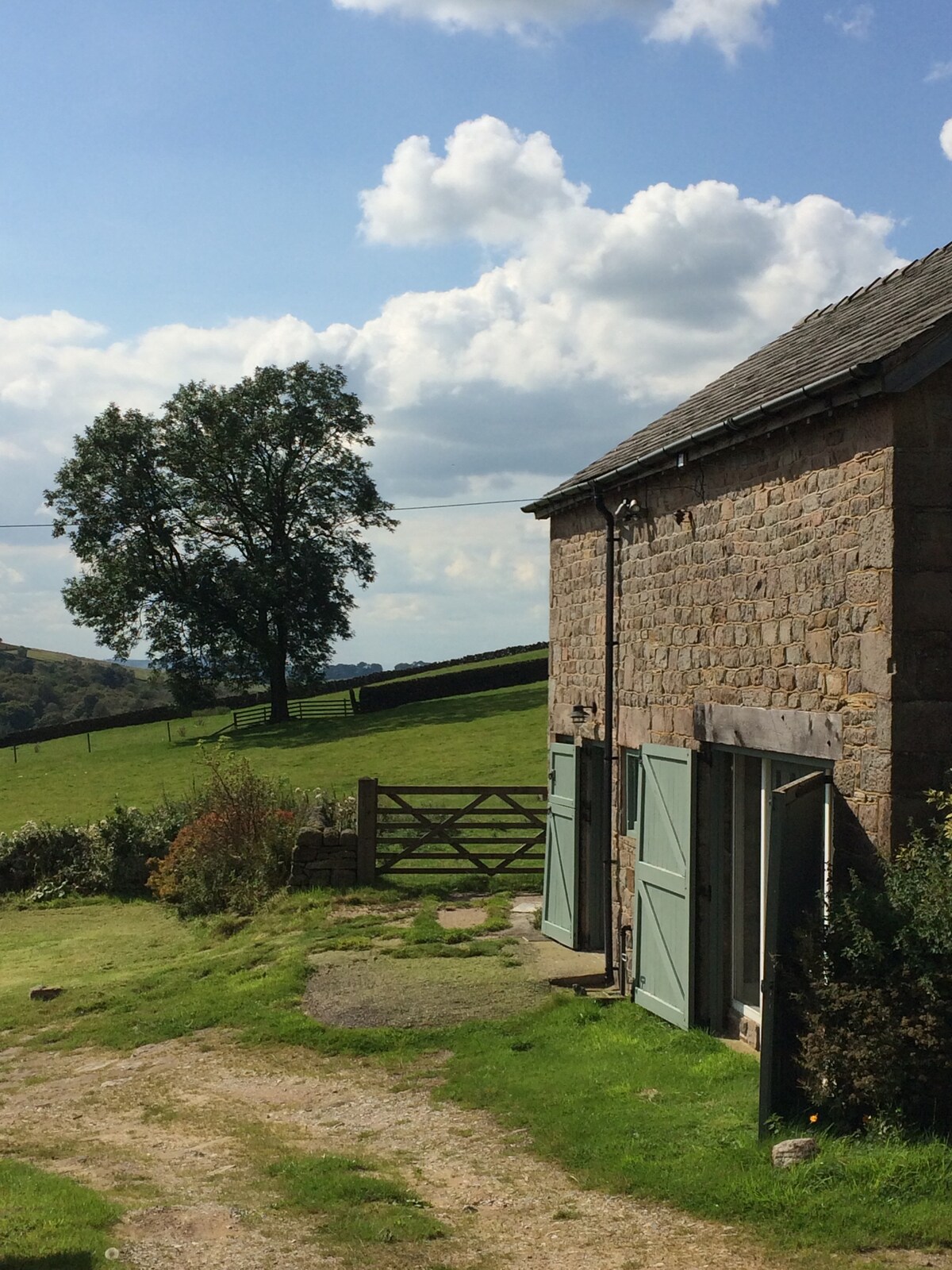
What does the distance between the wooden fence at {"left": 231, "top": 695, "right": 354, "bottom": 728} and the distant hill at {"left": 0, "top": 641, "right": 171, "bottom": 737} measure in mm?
22114

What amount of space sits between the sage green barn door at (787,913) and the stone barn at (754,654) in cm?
2

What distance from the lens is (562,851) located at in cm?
1376

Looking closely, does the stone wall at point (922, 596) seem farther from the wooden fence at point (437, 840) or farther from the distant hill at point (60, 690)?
the distant hill at point (60, 690)

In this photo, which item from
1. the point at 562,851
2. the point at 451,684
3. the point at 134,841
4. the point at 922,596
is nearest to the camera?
the point at 922,596

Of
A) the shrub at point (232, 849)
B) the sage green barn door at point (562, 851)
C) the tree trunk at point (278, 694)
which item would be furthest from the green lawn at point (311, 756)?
the sage green barn door at point (562, 851)

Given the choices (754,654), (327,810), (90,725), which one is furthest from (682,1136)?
(90,725)

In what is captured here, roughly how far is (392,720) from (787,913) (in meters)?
31.0

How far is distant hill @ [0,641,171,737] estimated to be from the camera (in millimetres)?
74875

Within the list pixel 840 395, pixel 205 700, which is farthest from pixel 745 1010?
pixel 205 700

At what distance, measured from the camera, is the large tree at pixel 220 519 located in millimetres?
40469

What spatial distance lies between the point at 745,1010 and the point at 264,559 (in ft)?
106

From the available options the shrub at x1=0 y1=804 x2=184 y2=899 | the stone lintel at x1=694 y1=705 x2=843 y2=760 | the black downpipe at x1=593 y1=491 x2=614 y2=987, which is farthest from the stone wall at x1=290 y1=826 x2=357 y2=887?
the stone lintel at x1=694 y1=705 x2=843 y2=760

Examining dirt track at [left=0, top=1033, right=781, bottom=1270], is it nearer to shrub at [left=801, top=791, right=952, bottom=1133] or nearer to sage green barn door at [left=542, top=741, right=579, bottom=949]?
shrub at [left=801, top=791, right=952, bottom=1133]

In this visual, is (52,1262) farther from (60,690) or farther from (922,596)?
(60,690)
